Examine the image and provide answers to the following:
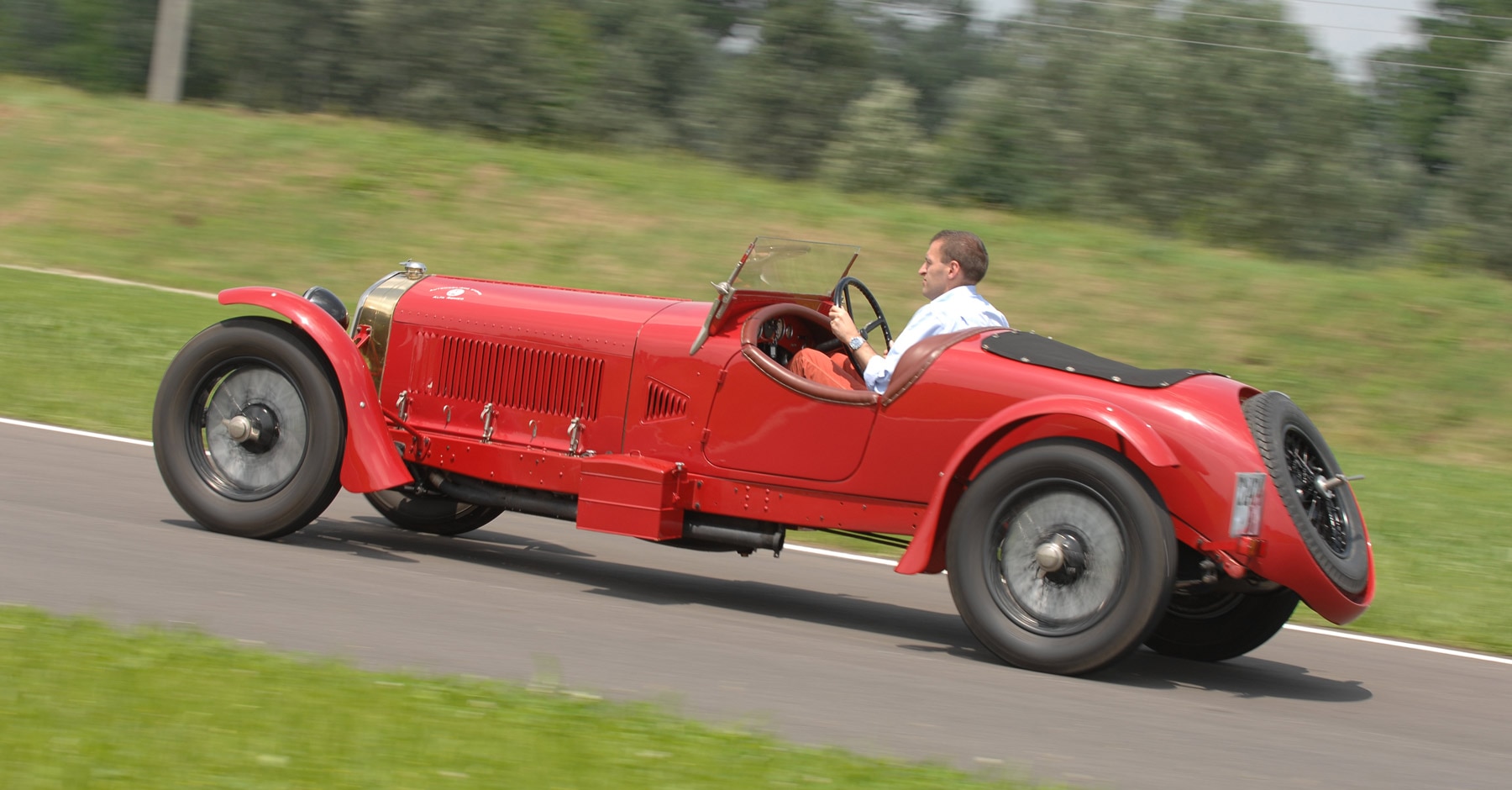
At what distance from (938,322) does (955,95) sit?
21.0 meters

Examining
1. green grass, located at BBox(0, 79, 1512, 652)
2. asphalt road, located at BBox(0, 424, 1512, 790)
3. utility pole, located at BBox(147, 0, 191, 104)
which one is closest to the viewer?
asphalt road, located at BBox(0, 424, 1512, 790)

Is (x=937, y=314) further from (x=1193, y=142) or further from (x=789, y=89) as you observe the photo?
(x=789, y=89)

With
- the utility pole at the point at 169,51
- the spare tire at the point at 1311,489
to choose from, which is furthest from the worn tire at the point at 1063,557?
the utility pole at the point at 169,51

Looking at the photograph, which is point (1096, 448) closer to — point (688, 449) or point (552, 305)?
point (688, 449)

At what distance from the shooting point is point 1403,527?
30.1 ft

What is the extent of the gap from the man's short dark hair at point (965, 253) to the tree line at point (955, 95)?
1362 centimetres

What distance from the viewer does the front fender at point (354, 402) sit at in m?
6.30

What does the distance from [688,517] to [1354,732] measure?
271 centimetres

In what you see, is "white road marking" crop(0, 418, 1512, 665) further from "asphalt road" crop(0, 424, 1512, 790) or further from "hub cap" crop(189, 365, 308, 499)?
"hub cap" crop(189, 365, 308, 499)

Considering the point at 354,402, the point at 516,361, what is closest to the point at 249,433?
the point at 354,402

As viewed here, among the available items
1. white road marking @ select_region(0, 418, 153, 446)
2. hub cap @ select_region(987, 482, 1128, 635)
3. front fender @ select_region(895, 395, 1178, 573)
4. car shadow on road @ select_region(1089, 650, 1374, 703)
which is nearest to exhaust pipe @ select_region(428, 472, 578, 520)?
front fender @ select_region(895, 395, 1178, 573)

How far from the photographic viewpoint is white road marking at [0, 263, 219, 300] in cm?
1516

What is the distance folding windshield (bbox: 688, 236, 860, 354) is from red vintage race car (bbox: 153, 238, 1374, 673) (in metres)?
0.02

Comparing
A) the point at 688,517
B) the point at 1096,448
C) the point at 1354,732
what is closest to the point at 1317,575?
the point at 1354,732
